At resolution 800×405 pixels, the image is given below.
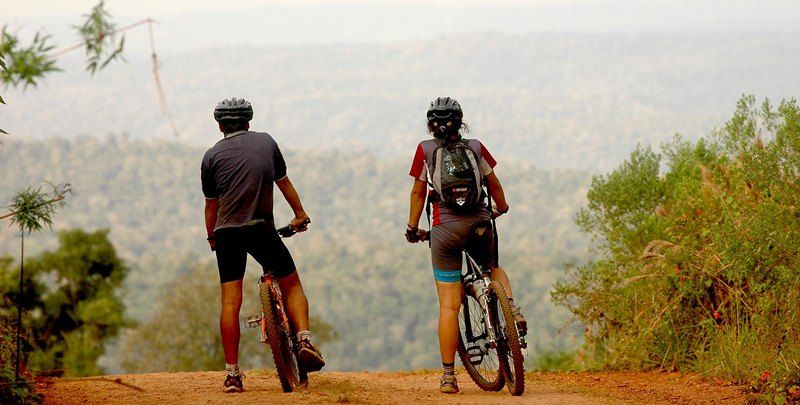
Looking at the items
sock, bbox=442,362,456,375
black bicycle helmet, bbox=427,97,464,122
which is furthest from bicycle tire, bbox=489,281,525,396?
black bicycle helmet, bbox=427,97,464,122

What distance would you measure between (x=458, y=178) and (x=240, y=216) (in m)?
1.52

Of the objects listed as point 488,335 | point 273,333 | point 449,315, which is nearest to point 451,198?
point 449,315

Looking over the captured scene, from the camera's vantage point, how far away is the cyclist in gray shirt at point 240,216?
7301mm

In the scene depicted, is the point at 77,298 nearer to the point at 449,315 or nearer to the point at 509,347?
the point at 449,315

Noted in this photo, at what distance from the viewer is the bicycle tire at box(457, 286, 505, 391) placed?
25.4 feet

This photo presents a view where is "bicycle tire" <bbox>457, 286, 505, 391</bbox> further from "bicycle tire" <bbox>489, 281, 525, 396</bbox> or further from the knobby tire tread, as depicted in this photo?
the knobby tire tread

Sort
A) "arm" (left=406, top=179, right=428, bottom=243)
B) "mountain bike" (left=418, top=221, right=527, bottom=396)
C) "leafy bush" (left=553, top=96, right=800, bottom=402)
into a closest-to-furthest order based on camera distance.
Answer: "mountain bike" (left=418, top=221, right=527, bottom=396) < "arm" (left=406, top=179, right=428, bottom=243) < "leafy bush" (left=553, top=96, right=800, bottom=402)

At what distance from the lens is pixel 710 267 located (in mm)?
9500

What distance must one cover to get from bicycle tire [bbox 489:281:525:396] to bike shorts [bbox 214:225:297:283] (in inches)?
60.1

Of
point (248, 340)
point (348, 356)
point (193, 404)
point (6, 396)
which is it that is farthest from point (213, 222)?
point (348, 356)

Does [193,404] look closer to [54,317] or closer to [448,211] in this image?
[448,211]

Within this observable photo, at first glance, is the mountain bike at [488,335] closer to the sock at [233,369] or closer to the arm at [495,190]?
the arm at [495,190]

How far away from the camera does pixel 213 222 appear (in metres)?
7.48

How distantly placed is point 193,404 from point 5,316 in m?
1.68
